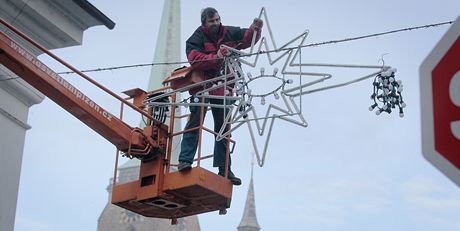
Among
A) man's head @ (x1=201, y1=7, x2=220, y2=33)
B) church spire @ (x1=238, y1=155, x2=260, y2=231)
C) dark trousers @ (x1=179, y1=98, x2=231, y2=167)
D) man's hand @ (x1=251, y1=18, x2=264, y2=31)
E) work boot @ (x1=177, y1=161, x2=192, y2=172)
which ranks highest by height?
church spire @ (x1=238, y1=155, x2=260, y2=231)

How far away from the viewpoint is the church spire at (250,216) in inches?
4380

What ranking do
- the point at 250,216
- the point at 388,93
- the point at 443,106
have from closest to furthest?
1. the point at 443,106
2. the point at 388,93
3. the point at 250,216

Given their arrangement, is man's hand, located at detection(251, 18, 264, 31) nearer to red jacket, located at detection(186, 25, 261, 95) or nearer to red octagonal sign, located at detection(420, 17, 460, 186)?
red jacket, located at detection(186, 25, 261, 95)

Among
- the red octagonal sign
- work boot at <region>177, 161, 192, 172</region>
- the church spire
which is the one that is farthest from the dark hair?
the church spire

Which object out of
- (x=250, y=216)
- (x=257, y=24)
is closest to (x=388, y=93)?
(x=257, y=24)

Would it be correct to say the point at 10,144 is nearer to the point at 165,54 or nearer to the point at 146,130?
the point at 146,130

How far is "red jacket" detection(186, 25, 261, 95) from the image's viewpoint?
10.8 m

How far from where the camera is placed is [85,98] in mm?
11211

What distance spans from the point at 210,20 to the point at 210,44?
329 mm

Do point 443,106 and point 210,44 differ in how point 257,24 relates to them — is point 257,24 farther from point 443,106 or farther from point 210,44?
point 443,106

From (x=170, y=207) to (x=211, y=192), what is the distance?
3.04ft

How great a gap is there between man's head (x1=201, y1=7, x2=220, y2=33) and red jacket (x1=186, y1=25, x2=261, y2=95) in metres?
0.06

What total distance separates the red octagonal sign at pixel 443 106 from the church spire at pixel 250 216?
108637 millimetres

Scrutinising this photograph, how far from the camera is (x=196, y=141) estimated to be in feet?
36.2
